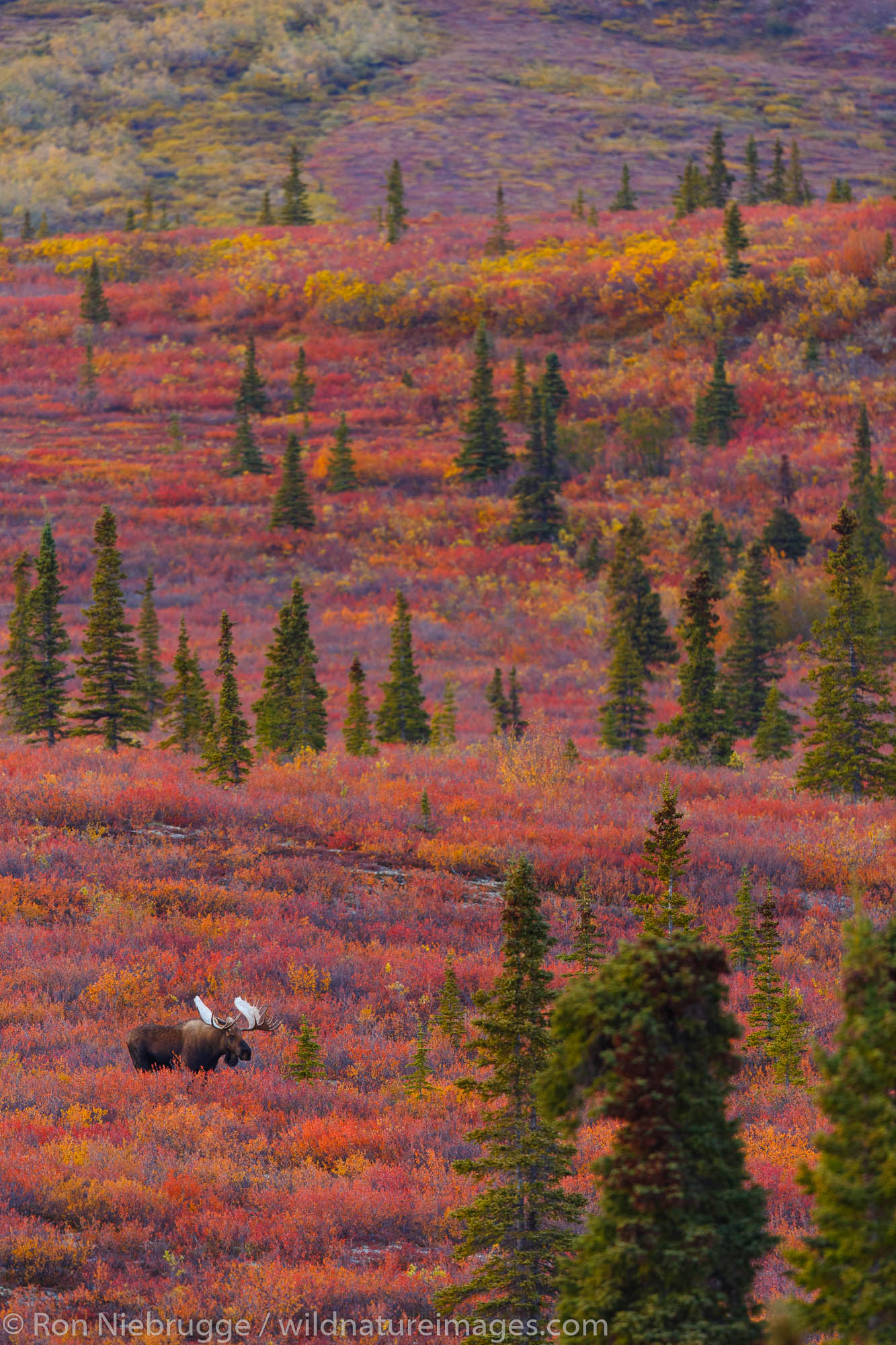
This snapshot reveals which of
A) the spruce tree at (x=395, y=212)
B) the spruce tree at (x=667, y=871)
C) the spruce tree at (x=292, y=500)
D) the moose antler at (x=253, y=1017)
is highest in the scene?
the spruce tree at (x=395, y=212)

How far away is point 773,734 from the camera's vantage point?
23.8 metres

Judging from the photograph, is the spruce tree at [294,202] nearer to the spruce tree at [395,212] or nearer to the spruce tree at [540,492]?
the spruce tree at [395,212]

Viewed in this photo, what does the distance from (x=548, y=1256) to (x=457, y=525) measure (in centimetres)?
3933

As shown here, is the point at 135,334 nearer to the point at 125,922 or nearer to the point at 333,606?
the point at 333,606

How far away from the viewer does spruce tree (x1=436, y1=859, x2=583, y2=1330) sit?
5.36 m

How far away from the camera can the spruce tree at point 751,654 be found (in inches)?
1013

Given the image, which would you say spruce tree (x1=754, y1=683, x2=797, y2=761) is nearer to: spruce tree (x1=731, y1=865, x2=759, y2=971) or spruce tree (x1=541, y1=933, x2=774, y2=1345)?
spruce tree (x1=731, y1=865, x2=759, y2=971)

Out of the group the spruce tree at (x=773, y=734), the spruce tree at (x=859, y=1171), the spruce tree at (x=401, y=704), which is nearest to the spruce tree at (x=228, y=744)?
the spruce tree at (x=401, y=704)

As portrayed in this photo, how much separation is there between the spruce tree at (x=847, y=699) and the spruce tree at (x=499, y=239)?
47.4 meters

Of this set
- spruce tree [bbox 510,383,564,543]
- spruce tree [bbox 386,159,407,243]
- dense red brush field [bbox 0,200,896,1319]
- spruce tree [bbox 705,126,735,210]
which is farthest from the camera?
spruce tree [bbox 386,159,407,243]

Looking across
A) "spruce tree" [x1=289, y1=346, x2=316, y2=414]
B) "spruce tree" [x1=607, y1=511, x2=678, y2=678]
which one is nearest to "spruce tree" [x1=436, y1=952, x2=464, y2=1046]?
"spruce tree" [x1=607, y1=511, x2=678, y2=678]

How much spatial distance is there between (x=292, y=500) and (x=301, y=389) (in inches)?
414

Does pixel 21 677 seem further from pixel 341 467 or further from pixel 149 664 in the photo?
pixel 341 467

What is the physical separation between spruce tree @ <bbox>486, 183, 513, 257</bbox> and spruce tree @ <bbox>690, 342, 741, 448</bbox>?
2090 cm
